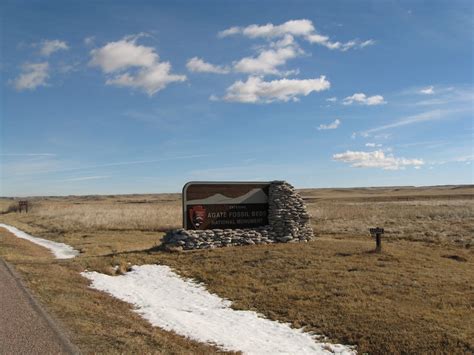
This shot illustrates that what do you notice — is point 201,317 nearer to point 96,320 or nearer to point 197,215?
point 96,320

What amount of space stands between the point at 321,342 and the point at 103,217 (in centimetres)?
3467

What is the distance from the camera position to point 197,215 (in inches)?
798

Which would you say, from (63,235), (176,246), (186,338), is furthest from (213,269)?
(63,235)

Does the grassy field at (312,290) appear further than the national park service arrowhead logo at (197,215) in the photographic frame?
No

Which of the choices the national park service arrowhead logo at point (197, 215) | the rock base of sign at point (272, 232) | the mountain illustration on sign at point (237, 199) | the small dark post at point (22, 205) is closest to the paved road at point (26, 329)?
the rock base of sign at point (272, 232)

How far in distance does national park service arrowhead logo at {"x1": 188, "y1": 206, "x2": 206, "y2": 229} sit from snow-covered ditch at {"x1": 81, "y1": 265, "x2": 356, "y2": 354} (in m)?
4.81

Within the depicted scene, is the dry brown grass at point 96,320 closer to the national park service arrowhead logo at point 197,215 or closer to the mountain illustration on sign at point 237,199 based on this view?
the national park service arrowhead logo at point 197,215

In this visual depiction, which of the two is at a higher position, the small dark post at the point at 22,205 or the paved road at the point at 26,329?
the small dark post at the point at 22,205

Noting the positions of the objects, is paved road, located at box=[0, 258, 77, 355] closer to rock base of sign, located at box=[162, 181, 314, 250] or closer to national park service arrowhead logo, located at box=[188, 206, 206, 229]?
rock base of sign, located at box=[162, 181, 314, 250]

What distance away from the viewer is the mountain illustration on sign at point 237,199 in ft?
67.3

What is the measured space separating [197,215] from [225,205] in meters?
1.55

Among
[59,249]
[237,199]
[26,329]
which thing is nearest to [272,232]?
[237,199]

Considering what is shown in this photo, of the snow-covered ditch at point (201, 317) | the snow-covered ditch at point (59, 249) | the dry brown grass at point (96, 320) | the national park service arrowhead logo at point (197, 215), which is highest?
the national park service arrowhead logo at point (197, 215)

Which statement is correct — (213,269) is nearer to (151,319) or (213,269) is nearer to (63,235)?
(151,319)
